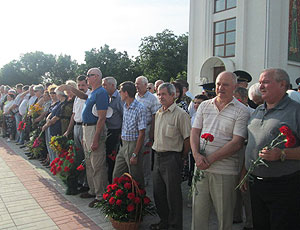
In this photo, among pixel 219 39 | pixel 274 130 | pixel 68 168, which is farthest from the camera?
pixel 219 39

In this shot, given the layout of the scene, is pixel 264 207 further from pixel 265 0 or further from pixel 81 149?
pixel 265 0

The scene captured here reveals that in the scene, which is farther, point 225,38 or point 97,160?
point 225,38

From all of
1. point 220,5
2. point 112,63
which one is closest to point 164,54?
point 112,63

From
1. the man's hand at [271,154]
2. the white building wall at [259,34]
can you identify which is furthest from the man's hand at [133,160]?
the white building wall at [259,34]

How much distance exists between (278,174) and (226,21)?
701 inches

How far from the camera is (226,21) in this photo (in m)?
18.6

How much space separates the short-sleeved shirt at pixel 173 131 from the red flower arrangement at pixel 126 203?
26.9 inches

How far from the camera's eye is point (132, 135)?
431 centimetres

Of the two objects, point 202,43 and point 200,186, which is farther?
point 202,43

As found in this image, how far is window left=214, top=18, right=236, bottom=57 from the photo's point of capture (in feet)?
59.9

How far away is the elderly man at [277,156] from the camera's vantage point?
2512mm

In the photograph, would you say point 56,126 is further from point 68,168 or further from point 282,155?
point 282,155

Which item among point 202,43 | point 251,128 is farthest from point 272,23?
point 251,128

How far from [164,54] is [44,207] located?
122 ft
